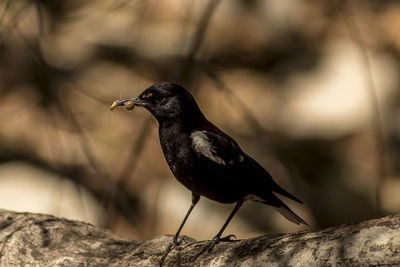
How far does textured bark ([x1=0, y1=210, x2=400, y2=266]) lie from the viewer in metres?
2.44

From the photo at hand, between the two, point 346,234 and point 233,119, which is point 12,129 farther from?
point 346,234

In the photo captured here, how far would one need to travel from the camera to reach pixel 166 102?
334cm

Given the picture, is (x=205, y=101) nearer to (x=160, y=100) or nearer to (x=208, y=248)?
(x=160, y=100)

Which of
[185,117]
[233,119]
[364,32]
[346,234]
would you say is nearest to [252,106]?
[233,119]

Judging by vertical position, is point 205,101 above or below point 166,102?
above

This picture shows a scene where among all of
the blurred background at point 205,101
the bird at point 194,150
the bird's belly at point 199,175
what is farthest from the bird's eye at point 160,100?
the blurred background at point 205,101

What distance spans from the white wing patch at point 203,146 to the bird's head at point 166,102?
0.43 ft

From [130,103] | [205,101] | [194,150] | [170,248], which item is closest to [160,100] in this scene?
[130,103]

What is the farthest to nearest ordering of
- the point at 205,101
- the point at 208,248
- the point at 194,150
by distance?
the point at 205,101 → the point at 194,150 → the point at 208,248

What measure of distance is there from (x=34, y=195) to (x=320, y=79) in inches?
117

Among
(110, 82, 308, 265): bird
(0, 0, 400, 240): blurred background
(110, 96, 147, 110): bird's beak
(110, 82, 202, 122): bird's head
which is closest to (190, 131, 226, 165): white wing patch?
(110, 82, 308, 265): bird

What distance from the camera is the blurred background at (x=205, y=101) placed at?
600cm

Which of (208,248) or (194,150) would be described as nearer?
(208,248)

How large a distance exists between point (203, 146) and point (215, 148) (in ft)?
0.22
